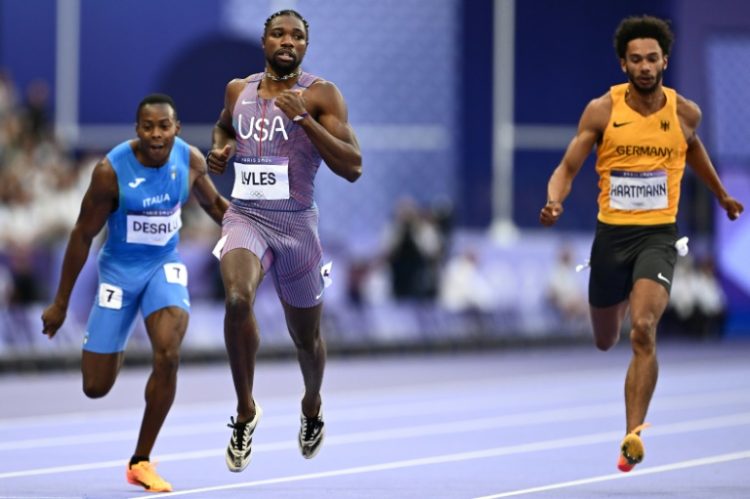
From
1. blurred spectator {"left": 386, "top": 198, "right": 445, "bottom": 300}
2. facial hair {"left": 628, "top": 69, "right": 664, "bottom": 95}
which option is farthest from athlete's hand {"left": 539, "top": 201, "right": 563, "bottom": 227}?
blurred spectator {"left": 386, "top": 198, "right": 445, "bottom": 300}

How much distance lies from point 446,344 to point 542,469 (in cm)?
1366

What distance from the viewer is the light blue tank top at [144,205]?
9.54 m

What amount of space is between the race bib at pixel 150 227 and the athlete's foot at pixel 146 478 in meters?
1.24

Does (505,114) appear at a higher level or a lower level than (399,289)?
higher

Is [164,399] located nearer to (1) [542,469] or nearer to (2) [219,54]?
(1) [542,469]

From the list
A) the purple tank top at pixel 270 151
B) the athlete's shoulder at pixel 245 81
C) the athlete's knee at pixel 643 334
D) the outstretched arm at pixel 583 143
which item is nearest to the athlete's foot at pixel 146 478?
the purple tank top at pixel 270 151

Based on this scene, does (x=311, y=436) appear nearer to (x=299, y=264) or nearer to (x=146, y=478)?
(x=146, y=478)

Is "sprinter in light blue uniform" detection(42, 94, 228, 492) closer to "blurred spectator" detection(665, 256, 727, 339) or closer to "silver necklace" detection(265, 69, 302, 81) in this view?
"silver necklace" detection(265, 69, 302, 81)

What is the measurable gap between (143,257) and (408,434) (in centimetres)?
416

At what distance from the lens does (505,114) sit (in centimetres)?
2877

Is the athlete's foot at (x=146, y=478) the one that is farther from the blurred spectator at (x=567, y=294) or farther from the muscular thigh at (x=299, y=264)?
the blurred spectator at (x=567, y=294)

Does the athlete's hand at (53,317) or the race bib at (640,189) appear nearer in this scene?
the athlete's hand at (53,317)

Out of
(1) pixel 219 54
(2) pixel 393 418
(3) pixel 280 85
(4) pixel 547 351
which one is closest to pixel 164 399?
(3) pixel 280 85

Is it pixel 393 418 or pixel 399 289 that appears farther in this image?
pixel 399 289
